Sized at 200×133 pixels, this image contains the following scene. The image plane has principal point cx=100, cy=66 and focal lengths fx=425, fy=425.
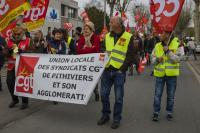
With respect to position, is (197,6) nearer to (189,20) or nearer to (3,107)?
(3,107)

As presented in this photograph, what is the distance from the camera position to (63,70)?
7707 mm

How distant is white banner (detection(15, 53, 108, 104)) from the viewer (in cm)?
732

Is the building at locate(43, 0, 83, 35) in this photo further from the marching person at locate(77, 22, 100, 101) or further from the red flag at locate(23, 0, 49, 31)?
the marching person at locate(77, 22, 100, 101)

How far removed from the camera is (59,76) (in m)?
7.71

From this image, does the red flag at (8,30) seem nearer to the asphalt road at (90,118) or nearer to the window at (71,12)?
the asphalt road at (90,118)

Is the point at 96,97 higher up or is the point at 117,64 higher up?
the point at 117,64

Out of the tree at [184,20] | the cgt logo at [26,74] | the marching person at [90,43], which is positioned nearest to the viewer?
the cgt logo at [26,74]

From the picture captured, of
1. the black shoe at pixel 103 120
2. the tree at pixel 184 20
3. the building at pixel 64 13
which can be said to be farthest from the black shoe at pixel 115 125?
the tree at pixel 184 20

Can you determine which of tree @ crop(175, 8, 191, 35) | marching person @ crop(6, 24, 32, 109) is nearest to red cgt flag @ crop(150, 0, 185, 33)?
marching person @ crop(6, 24, 32, 109)

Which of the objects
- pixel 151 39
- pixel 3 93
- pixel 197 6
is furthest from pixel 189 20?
pixel 3 93

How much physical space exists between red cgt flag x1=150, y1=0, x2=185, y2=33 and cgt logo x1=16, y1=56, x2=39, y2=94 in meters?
2.42

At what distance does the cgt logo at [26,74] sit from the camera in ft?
26.8

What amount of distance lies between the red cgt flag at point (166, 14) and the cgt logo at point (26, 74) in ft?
7.93

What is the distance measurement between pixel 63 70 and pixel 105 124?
125 centimetres
